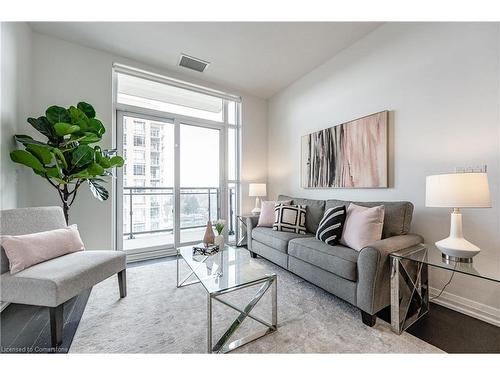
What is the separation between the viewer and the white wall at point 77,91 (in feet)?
7.98

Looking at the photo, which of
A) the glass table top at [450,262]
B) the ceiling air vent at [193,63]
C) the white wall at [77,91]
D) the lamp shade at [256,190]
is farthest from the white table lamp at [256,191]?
the glass table top at [450,262]

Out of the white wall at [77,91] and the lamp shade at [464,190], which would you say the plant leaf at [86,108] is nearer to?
the white wall at [77,91]

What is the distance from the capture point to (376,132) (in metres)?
2.34

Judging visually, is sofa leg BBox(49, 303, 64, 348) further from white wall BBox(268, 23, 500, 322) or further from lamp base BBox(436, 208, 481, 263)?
white wall BBox(268, 23, 500, 322)

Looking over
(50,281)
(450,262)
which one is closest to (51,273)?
(50,281)

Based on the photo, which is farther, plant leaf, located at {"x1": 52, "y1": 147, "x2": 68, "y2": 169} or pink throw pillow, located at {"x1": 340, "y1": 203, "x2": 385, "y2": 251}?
plant leaf, located at {"x1": 52, "y1": 147, "x2": 68, "y2": 169}

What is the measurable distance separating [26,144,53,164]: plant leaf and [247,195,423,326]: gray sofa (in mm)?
2332

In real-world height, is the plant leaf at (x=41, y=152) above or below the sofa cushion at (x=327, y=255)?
above

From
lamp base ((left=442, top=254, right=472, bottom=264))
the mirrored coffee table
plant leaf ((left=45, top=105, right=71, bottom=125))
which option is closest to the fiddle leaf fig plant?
plant leaf ((left=45, top=105, right=71, bottom=125))

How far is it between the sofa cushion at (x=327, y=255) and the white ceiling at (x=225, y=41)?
231cm

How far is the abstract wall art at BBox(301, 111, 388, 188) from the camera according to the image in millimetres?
2311
